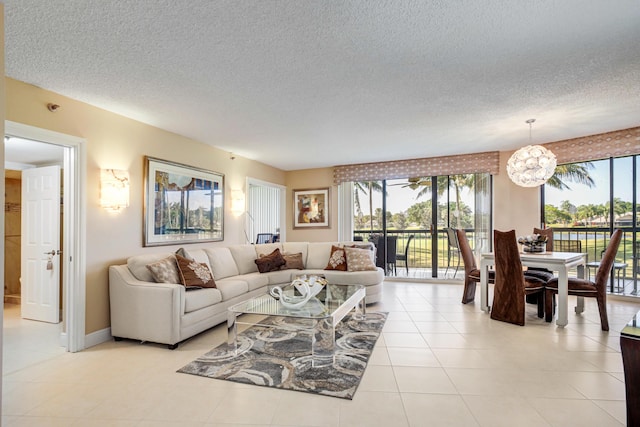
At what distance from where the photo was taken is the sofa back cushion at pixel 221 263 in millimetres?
4340

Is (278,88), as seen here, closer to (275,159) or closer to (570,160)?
(275,159)

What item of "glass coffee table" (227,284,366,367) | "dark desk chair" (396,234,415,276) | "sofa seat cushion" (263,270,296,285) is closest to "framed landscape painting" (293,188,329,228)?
"dark desk chair" (396,234,415,276)

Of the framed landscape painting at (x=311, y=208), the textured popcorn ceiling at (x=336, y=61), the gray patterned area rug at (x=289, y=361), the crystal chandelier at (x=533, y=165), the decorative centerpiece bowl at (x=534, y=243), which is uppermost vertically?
the textured popcorn ceiling at (x=336, y=61)

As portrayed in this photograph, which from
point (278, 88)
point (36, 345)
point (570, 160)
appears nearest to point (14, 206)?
point (36, 345)

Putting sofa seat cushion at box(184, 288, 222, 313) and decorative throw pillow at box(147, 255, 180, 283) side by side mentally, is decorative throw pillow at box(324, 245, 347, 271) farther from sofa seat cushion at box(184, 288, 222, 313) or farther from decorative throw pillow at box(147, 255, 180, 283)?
decorative throw pillow at box(147, 255, 180, 283)

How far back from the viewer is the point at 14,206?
17.2 ft

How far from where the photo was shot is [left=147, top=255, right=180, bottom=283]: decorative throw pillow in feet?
10.8

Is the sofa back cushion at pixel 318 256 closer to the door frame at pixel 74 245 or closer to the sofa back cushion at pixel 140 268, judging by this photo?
the sofa back cushion at pixel 140 268

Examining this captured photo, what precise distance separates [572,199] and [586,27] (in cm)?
418

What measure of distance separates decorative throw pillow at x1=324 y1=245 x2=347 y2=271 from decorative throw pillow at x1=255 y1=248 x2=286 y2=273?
74 centimetres

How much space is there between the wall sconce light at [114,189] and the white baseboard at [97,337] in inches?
49.9

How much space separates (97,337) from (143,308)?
0.62 meters

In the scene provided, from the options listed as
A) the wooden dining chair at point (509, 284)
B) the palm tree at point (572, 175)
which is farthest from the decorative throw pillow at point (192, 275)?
the palm tree at point (572, 175)

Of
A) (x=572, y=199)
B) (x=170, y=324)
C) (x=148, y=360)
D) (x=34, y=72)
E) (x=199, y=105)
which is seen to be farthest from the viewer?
(x=572, y=199)
